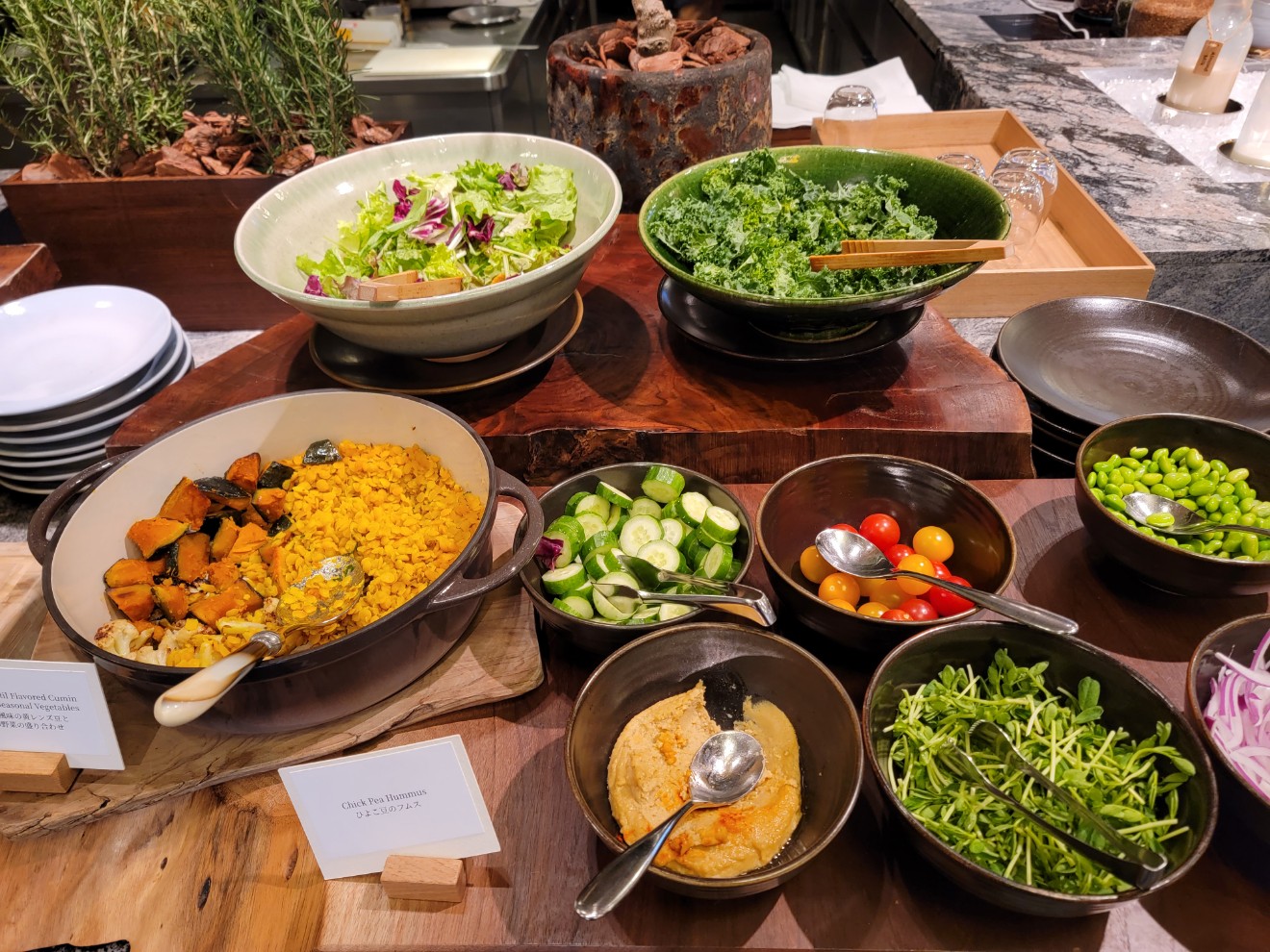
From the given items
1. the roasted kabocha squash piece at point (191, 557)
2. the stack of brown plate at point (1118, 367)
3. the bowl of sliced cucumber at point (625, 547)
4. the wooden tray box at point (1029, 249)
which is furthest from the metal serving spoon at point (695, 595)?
the wooden tray box at point (1029, 249)

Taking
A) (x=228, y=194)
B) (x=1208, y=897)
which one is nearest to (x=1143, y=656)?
(x=1208, y=897)

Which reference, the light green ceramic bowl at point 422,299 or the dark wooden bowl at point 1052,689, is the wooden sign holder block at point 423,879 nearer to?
the dark wooden bowl at point 1052,689

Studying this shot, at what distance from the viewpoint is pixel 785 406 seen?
1.55 metres

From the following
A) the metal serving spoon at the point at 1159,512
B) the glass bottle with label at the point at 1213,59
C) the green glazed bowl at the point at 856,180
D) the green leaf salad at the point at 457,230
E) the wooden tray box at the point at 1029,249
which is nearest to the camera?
the metal serving spoon at the point at 1159,512

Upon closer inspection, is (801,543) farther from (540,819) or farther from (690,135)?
(690,135)

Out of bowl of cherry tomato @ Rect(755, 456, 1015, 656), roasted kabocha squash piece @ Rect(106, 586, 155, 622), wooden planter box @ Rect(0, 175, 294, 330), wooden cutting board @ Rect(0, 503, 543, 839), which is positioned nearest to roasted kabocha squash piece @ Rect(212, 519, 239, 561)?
roasted kabocha squash piece @ Rect(106, 586, 155, 622)

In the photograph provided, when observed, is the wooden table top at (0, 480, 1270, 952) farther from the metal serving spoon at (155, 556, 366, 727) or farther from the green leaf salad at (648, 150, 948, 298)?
the green leaf salad at (648, 150, 948, 298)

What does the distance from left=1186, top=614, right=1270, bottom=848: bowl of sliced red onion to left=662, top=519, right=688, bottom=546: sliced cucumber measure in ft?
2.32

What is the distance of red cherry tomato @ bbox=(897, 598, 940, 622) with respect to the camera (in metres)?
1.19

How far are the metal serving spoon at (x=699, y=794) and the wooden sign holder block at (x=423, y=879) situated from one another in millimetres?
164

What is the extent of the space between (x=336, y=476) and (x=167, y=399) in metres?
0.58

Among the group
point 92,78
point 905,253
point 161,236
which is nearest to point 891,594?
point 905,253

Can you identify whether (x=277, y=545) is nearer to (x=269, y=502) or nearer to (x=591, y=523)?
(x=269, y=502)

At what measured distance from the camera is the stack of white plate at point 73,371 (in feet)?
5.95
